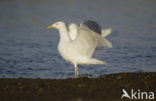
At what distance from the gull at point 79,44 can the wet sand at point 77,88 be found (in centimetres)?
74

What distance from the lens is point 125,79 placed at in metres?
7.11

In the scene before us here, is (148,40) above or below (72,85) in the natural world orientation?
above

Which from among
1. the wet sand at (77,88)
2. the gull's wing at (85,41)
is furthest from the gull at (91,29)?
the wet sand at (77,88)

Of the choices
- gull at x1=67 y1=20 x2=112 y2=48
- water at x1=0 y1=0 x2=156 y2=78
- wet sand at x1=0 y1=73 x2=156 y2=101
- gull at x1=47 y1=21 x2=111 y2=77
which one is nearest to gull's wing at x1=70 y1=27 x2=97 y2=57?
gull at x1=47 y1=21 x2=111 y2=77

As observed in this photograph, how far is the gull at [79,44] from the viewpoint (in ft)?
25.2

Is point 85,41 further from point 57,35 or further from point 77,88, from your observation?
point 57,35

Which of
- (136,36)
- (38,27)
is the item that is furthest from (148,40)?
(38,27)

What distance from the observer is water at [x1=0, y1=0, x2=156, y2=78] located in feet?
30.7

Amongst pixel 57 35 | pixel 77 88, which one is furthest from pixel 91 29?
pixel 77 88

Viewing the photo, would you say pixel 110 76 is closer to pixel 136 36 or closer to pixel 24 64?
pixel 24 64

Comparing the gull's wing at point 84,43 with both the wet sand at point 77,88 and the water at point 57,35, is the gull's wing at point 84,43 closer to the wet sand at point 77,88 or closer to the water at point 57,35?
the wet sand at point 77,88

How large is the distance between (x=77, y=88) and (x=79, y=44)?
173 centimetres

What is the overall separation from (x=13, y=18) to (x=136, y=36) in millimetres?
6523

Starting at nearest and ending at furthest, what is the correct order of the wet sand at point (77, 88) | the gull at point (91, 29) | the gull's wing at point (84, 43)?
the wet sand at point (77, 88), the gull's wing at point (84, 43), the gull at point (91, 29)
